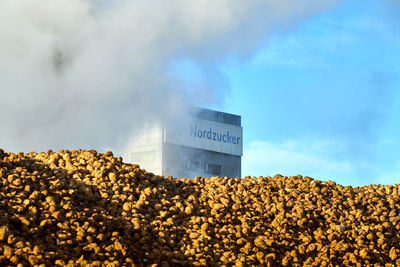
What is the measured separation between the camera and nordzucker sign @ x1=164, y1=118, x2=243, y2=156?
85.8ft

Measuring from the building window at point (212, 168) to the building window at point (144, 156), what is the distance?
341cm

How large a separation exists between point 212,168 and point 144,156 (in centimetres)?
425

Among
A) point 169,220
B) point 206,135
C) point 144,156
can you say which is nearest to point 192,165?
point 206,135

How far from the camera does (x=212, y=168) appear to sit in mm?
29047

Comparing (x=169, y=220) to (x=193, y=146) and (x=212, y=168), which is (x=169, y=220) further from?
(x=212, y=168)

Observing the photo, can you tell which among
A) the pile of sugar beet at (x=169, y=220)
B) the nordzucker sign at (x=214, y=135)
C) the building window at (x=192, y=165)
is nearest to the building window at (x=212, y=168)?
the building window at (x=192, y=165)

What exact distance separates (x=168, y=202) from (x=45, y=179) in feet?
4.25

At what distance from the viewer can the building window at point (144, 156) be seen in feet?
87.0

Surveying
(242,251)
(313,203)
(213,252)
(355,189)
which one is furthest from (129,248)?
(355,189)

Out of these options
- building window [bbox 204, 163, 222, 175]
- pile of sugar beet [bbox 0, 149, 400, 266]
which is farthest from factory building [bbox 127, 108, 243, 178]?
pile of sugar beet [bbox 0, 149, 400, 266]

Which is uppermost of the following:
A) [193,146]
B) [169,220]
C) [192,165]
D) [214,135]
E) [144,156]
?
[214,135]

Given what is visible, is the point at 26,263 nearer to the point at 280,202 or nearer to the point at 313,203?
the point at 280,202

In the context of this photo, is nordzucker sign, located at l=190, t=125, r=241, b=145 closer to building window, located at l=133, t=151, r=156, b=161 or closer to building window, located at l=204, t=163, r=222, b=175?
building window, located at l=204, t=163, r=222, b=175

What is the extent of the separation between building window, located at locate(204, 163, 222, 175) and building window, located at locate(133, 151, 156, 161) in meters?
3.41
